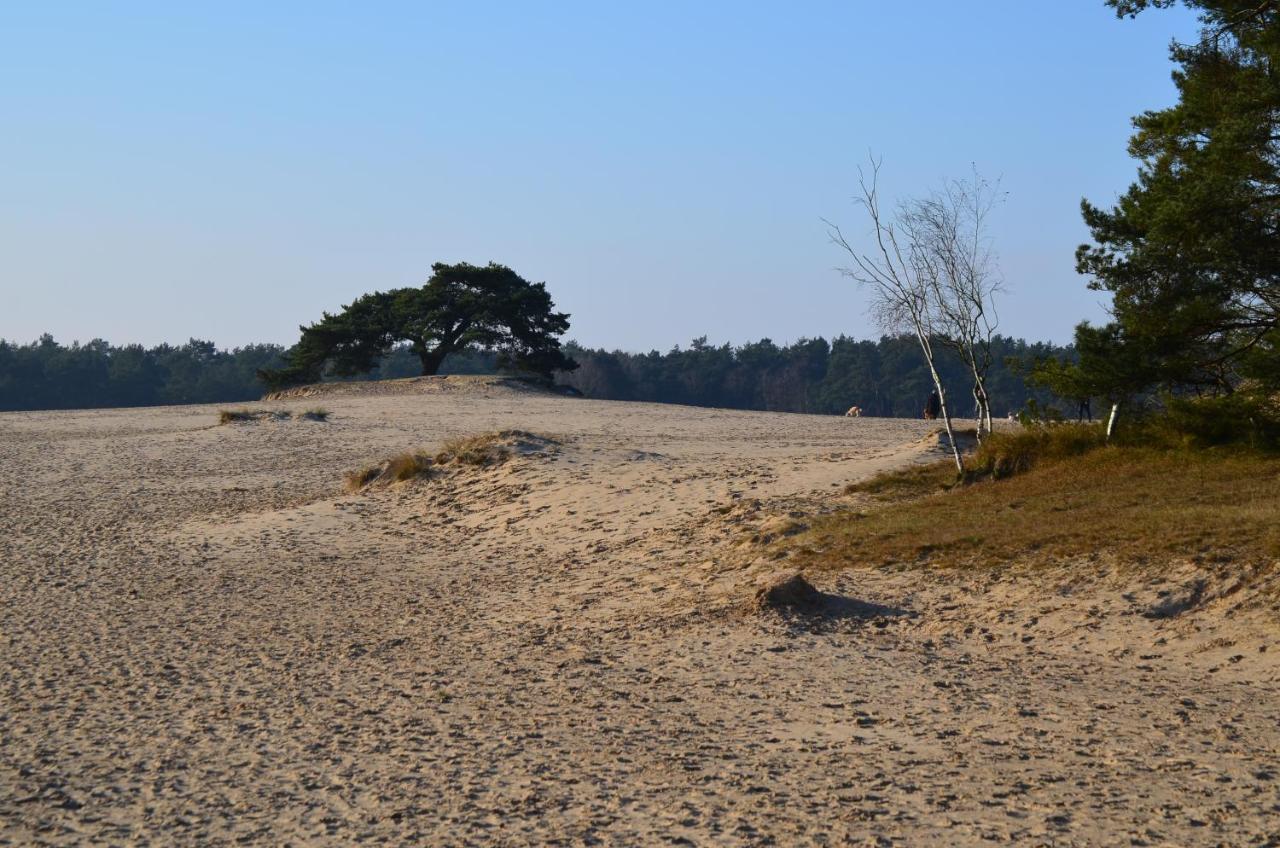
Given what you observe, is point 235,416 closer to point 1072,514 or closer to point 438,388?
point 438,388

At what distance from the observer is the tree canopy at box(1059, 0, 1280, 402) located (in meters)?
13.9

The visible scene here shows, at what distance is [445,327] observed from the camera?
5116cm

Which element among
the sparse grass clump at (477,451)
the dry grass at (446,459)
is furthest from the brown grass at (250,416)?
the sparse grass clump at (477,451)

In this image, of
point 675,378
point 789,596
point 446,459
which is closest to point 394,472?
point 446,459

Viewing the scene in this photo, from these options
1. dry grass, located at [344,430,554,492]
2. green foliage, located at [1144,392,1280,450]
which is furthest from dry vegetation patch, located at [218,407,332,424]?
green foliage, located at [1144,392,1280,450]

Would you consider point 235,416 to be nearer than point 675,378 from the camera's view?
Yes

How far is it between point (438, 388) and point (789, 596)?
35101 mm

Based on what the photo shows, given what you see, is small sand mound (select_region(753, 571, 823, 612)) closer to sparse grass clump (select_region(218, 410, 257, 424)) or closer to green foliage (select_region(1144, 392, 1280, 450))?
green foliage (select_region(1144, 392, 1280, 450))

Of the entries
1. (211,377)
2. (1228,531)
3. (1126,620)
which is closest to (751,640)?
(1126,620)

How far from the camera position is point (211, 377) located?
83875 mm

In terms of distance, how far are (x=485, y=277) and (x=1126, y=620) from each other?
4379cm

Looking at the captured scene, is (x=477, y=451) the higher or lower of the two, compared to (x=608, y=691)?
higher

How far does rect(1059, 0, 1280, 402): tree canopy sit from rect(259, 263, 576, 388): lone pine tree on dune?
3634cm

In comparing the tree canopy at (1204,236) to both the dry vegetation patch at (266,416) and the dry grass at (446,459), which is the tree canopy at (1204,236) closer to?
the dry grass at (446,459)
